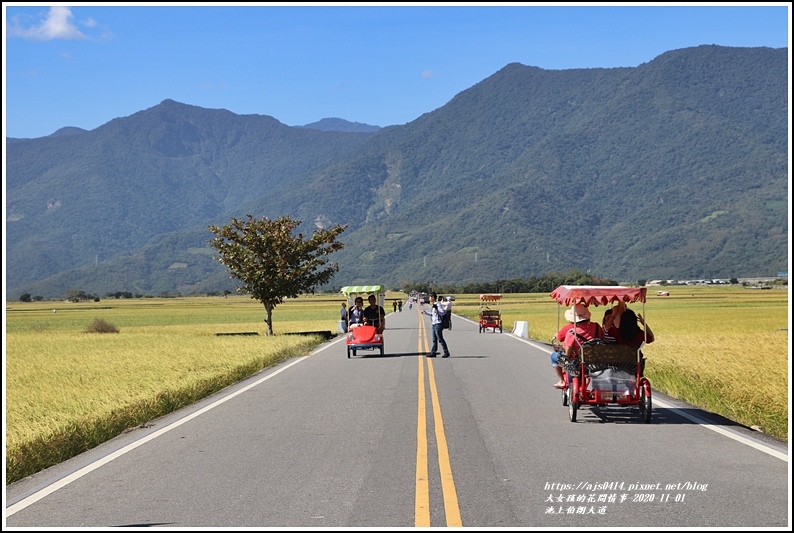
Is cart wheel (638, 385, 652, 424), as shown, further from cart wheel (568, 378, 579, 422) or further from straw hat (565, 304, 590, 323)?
straw hat (565, 304, 590, 323)

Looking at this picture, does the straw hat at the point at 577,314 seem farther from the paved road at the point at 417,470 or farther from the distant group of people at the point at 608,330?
the paved road at the point at 417,470

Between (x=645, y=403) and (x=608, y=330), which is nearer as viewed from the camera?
(x=645, y=403)

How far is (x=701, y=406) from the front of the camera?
15172 mm

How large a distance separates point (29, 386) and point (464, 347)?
49.2ft

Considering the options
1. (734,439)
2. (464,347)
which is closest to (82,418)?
(734,439)

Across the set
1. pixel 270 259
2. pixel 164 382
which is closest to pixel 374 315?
pixel 164 382

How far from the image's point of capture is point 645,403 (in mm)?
12984

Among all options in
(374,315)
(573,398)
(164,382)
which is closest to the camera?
(573,398)

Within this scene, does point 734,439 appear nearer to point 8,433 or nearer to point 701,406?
point 701,406

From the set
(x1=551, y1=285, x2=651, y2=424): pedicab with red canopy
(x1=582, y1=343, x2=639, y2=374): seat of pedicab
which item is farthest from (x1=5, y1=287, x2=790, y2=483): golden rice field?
(x1=582, y1=343, x2=639, y2=374): seat of pedicab

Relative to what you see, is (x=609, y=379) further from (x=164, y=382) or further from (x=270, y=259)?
Result: (x=270, y=259)

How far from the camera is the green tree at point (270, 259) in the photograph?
138 feet

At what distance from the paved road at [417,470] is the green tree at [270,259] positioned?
85.9 feet

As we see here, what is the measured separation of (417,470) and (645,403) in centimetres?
481
